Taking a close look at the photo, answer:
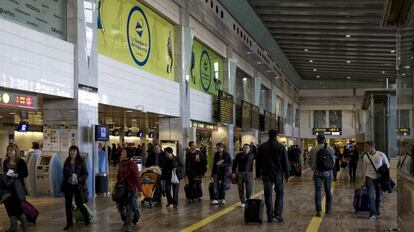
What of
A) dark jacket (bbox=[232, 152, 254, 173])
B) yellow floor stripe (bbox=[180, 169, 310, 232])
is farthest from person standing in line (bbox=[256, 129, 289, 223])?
dark jacket (bbox=[232, 152, 254, 173])

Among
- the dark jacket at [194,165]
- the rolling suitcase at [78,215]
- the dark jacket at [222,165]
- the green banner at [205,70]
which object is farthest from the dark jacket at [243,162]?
the green banner at [205,70]

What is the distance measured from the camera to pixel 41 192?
13.7 metres

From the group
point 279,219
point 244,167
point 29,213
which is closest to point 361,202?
point 279,219

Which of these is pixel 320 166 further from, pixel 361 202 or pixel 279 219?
pixel 279 219

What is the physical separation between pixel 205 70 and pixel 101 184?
37.6 ft

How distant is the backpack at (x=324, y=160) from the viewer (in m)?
10.5

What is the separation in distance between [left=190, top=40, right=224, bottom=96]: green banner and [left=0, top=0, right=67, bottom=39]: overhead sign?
993 cm

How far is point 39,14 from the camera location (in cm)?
1239

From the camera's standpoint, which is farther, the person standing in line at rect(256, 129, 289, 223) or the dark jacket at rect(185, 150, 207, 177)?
the dark jacket at rect(185, 150, 207, 177)

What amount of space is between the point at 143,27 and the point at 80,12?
Result: 453 centimetres

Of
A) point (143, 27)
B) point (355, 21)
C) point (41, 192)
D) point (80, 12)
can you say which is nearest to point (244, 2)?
point (355, 21)

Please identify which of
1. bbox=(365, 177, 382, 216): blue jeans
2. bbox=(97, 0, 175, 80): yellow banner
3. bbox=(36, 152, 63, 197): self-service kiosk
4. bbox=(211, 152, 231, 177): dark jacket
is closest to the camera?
bbox=(365, 177, 382, 216): blue jeans

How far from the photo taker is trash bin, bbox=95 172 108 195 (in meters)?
14.5

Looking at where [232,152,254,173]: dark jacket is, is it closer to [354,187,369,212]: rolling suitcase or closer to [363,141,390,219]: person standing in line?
[354,187,369,212]: rolling suitcase
